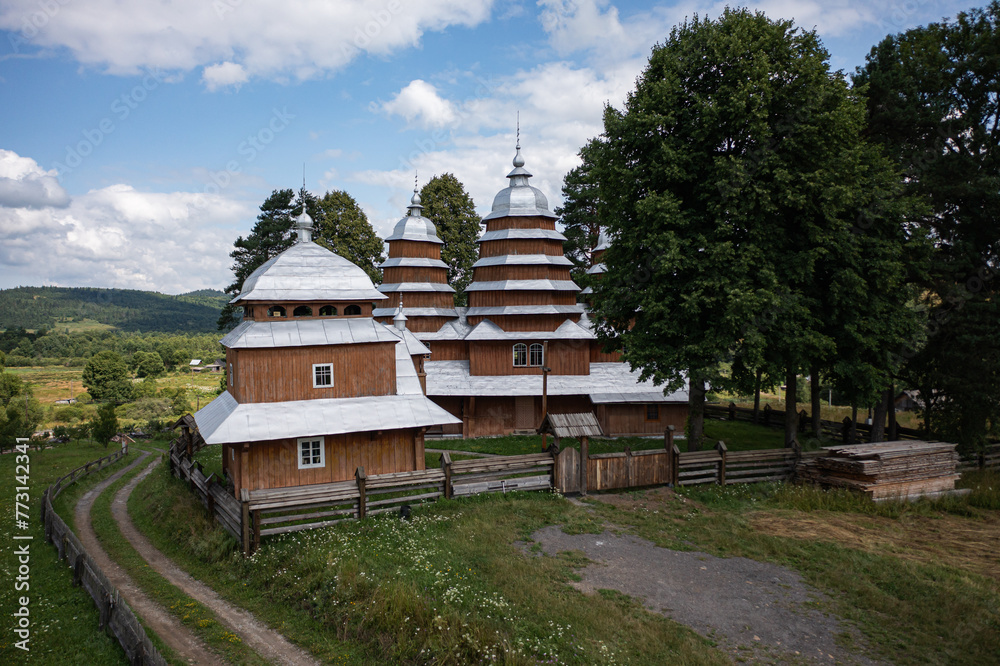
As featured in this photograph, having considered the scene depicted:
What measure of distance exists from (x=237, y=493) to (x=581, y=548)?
11368 mm

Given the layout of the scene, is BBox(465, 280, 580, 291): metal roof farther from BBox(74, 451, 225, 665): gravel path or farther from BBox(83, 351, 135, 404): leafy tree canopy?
BBox(83, 351, 135, 404): leafy tree canopy

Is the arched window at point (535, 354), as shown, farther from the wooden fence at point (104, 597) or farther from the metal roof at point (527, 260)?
the wooden fence at point (104, 597)

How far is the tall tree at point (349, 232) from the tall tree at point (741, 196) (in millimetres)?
28536

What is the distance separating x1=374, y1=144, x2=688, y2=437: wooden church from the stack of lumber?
1039 cm

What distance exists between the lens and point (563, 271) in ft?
102

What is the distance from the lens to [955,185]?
20109mm

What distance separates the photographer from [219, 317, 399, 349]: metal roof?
59.0ft

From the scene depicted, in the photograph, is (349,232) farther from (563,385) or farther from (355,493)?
(355,493)

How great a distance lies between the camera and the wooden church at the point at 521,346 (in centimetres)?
2833

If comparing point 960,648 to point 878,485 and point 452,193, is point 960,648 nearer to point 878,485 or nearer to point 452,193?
point 878,485

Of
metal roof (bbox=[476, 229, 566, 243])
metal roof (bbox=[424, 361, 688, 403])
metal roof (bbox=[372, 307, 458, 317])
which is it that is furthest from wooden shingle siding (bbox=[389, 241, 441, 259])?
metal roof (bbox=[424, 361, 688, 403])

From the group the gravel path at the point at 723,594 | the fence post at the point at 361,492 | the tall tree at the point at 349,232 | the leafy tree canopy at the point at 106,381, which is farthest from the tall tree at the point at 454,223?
the leafy tree canopy at the point at 106,381

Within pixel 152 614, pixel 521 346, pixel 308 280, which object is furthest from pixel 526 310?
pixel 152 614

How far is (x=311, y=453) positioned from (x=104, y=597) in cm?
820
